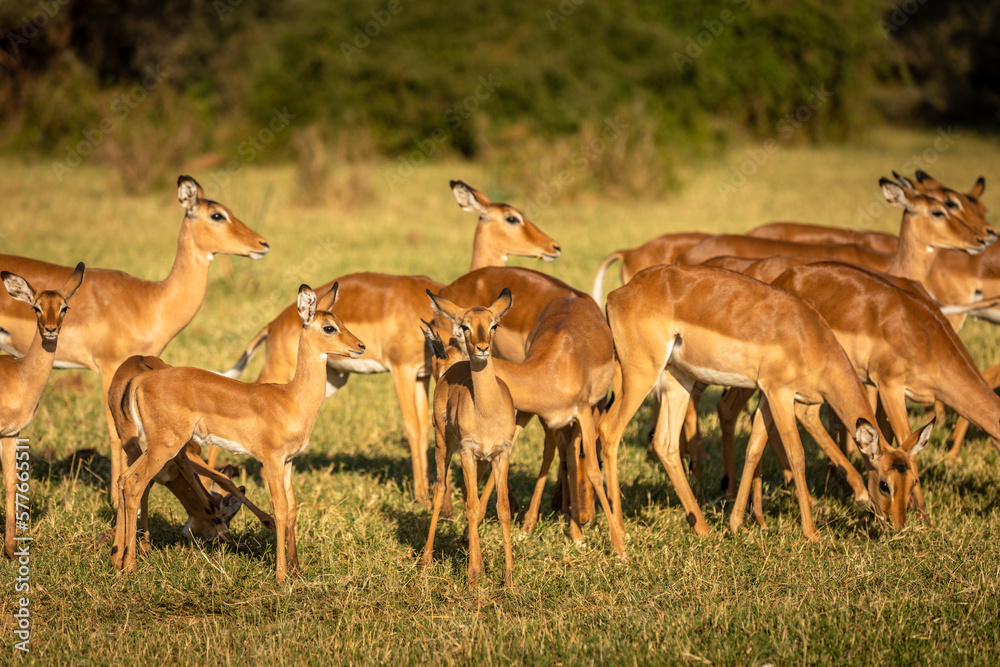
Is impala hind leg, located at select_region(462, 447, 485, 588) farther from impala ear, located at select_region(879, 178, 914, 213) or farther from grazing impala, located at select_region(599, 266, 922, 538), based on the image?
impala ear, located at select_region(879, 178, 914, 213)

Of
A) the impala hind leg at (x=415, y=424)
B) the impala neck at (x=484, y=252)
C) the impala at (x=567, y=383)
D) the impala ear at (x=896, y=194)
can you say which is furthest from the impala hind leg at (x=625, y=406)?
the impala ear at (x=896, y=194)

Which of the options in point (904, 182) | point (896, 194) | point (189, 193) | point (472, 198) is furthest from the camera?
point (904, 182)

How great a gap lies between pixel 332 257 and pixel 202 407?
747cm

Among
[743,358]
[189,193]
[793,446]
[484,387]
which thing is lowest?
[793,446]

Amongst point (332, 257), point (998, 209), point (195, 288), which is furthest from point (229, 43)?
point (195, 288)

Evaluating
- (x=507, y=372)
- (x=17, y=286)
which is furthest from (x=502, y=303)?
(x=17, y=286)

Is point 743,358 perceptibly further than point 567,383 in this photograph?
Yes

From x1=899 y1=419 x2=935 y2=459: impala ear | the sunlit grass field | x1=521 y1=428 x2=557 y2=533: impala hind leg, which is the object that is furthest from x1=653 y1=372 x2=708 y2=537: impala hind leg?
x1=899 y1=419 x2=935 y2=459: impala ear

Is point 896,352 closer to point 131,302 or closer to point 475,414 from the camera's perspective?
point 475,414

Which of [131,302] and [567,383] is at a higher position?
[131,302]

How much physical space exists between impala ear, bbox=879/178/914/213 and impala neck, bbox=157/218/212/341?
15.1 ft

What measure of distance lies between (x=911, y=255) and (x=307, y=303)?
15.4 feet

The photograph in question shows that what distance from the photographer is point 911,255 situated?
23.4 ft

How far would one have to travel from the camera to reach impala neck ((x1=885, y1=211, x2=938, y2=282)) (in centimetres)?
708
